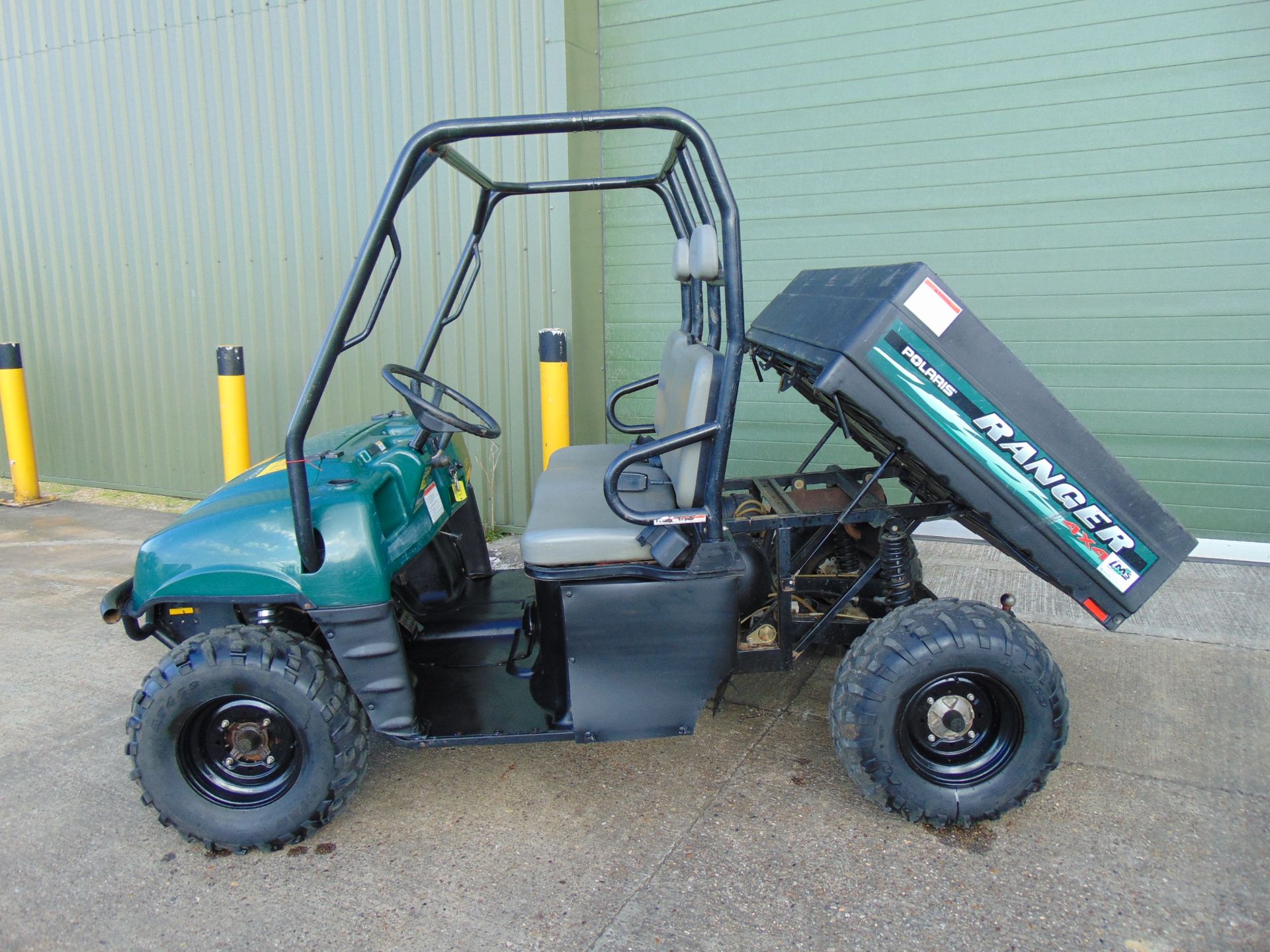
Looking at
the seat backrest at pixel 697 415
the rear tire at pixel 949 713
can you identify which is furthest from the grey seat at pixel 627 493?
the rear tire at pixel 949 713

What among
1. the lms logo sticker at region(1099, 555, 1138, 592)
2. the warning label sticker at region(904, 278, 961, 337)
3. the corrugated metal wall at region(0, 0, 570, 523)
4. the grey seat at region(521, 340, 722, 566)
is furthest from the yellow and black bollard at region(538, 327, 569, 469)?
the lms logo sticker at region(1099, 555, 1138, 592)

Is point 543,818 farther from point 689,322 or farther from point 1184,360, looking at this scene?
point 1184,360

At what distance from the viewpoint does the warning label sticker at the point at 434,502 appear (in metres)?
3.14

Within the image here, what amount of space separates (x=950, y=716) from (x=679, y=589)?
0.83 m

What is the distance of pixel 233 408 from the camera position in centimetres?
600

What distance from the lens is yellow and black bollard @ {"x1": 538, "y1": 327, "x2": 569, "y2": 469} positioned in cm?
520

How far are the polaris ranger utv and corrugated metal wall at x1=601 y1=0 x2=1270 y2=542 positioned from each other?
8.53 feet

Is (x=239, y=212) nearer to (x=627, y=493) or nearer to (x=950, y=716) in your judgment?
(x=627, y=493)

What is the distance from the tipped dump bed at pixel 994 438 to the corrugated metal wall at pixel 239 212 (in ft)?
11.3

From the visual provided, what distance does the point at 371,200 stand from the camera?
6105 mm

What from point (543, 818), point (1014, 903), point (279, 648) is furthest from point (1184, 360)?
point (279, 648)

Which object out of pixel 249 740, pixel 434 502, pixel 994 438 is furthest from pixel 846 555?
pixel 249 740

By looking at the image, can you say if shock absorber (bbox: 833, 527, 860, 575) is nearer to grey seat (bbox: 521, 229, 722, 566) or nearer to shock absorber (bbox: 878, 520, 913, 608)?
shock absorber (bbox: 878, 520, 913, 608)

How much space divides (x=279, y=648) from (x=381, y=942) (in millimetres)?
799
